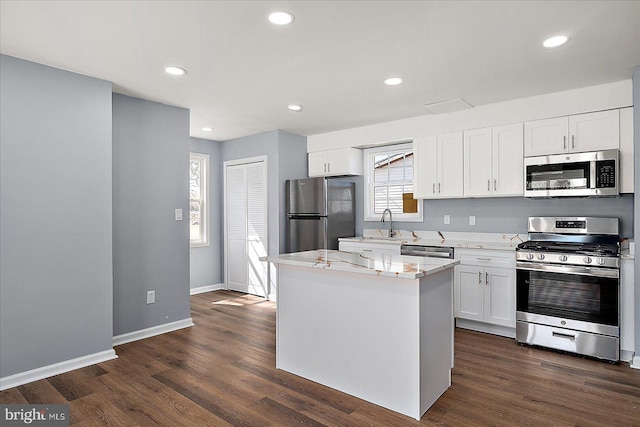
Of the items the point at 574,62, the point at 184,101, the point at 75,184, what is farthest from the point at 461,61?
the point at 75,184

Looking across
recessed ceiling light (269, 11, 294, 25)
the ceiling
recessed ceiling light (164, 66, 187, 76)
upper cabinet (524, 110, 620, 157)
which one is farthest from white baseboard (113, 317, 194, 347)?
upper cabinet (524, 110, 620, 157)

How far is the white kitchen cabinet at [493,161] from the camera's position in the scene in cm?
389

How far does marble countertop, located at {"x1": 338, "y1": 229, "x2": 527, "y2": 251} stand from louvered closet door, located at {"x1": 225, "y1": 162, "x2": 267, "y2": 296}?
1.34 m

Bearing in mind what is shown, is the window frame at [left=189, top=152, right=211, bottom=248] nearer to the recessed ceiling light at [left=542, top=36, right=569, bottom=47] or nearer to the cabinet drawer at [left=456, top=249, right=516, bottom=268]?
the cabinet drawer at [left=456, top=249, right=516, bottom=268]

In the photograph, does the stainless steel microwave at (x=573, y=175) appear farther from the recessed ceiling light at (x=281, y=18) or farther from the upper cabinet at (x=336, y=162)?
the recessed ceiling light at (x=281, y=18)

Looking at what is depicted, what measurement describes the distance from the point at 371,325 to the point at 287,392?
2.57 feet

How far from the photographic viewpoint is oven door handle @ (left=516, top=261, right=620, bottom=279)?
3184 millimetres

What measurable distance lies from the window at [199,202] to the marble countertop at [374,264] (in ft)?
11.3

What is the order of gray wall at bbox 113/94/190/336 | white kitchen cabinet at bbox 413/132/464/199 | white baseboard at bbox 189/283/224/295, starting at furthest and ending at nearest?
1. white baseboard at bbox 189/283/224/295
2. white kitchen cabinet at bbox 413/132/464/199
3. gray wall at bbox 113/94/190/336

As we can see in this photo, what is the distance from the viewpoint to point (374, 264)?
256cm

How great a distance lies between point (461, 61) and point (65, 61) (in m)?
3.05

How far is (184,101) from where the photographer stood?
13.1ft

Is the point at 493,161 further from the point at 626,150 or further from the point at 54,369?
the point at 54,369

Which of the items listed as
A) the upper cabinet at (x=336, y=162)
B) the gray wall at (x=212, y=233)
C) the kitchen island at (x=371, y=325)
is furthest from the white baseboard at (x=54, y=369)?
the upper cabinet at (x=336, y=162)
